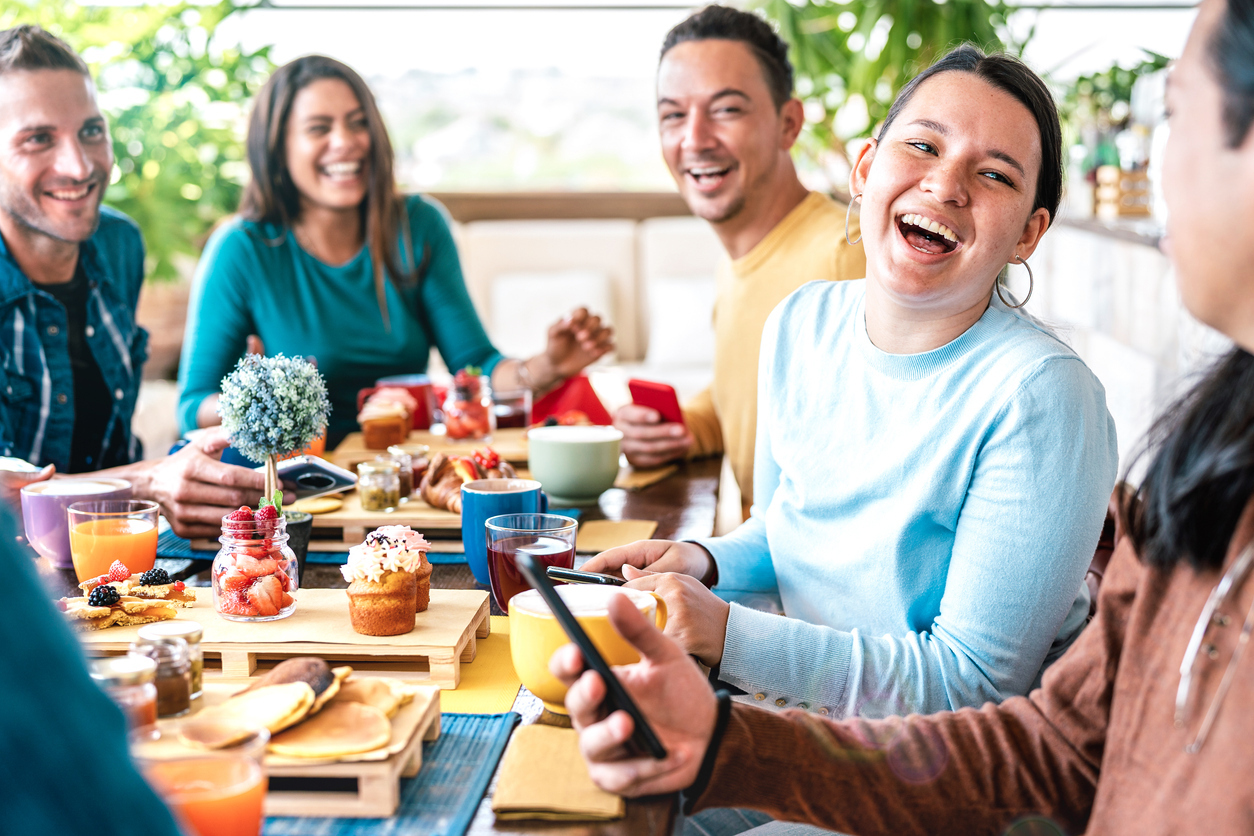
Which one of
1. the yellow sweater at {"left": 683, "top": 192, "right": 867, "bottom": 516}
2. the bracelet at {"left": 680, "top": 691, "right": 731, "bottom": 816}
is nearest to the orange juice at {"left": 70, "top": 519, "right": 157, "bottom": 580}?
the bracelet at {"left": 680, "top": 691, "right": 731, "bottom": 816}

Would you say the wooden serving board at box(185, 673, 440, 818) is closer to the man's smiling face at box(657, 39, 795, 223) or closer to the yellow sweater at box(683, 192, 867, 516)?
the yellow sweater at box(683, 192, 867, 516)

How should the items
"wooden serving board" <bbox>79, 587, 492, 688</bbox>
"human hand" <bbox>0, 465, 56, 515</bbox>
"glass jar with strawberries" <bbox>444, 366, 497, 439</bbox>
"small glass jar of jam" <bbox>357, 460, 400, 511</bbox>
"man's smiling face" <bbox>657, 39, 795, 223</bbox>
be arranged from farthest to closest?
"man's smiling face" <bbox>657, 39, 795, 223</bbox>
"glass jar with strawberries" <bbox>444, 366, 497, 439</bbox>
"small glass jar of jam" <bbox>357, 460, 400, 511</bbox>
"human hand" <bbox>0, 465, 56, 515</bbox>
"wooden serving board" <bbox>79, 587, 492, 688</bbox>

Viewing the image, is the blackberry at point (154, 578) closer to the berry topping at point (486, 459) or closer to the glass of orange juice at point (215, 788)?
the glass of orange juice at point (215, 788)

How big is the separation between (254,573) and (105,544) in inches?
10.9

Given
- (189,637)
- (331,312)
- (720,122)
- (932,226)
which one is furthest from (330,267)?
(189,637)

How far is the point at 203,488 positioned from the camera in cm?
142

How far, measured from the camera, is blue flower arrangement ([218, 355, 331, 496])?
126cm

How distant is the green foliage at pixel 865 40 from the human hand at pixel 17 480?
3800 mm

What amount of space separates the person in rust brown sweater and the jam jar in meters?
0.38

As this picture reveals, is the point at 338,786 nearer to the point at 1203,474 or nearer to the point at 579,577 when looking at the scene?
the point at 579,577

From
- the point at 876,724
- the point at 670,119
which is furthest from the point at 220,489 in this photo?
the point at 670,119

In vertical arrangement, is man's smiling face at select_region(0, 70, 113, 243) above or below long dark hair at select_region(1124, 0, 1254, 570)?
above

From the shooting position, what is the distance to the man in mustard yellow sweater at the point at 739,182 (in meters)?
2.12

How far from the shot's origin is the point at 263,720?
782mm
